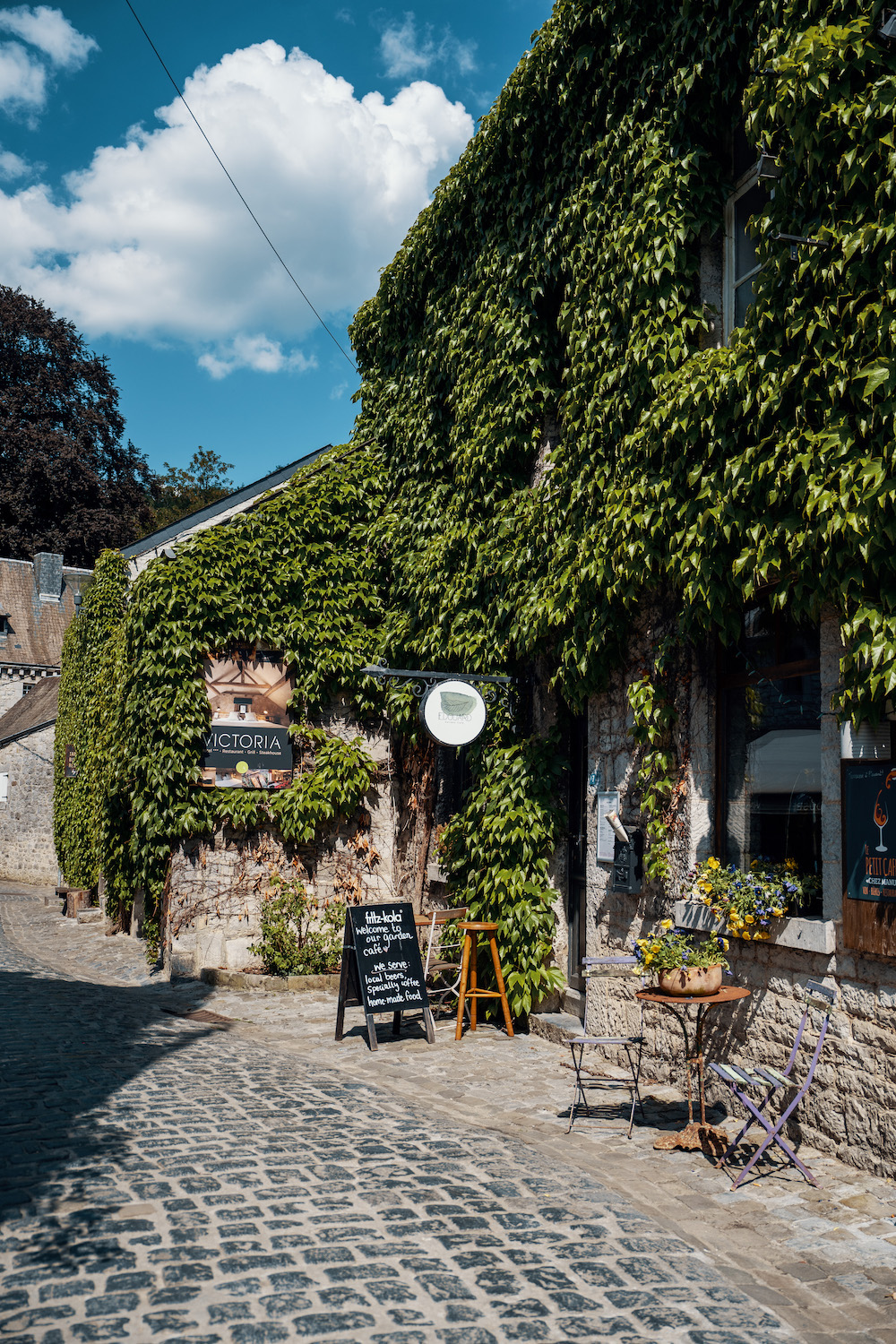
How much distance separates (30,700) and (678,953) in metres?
27.6

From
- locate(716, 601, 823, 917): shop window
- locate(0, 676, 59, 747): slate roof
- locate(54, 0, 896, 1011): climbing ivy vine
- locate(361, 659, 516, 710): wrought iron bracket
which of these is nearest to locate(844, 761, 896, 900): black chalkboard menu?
locate(54, 0, 896, 1011): climbing ivy vine

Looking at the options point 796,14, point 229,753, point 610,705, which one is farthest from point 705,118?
point 229,753

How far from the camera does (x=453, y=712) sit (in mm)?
8359

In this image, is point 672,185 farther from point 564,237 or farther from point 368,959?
point 368,959

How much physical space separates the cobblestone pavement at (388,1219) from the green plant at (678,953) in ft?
3.20

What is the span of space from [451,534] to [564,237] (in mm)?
2913

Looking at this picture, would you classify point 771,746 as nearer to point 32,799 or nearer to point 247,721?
point 247,721

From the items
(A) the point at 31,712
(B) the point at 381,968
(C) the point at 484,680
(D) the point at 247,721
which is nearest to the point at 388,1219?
(B) the point at 381,968

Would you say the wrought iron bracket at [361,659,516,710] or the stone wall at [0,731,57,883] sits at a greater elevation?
the wrought iron bracket at [361,659,516,710]

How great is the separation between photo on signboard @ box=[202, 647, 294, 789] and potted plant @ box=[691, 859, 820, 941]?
6.36 meters

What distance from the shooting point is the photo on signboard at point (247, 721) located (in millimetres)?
11102

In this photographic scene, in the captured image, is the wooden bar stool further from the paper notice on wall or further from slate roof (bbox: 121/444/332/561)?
slate roof (bbox: 121/444/332/561)

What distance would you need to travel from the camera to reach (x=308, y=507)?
38.1ft

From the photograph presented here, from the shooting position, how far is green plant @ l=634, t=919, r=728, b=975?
532 cm
